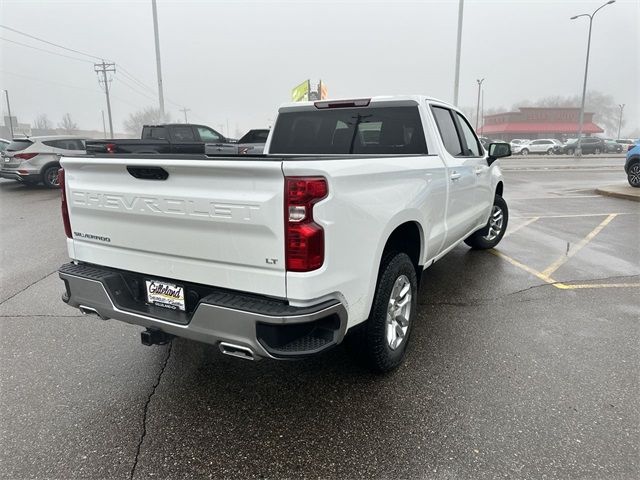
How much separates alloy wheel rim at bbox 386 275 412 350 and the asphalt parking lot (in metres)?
0.26

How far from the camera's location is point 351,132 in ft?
13.8

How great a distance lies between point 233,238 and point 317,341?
71cm

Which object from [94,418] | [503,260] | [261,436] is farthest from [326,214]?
[503,260]

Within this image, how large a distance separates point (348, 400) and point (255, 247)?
1.29 m

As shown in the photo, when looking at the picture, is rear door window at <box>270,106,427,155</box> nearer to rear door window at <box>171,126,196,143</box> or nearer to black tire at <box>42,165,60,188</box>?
black tire at <box>42,165,60,188</box>

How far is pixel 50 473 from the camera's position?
2.28 metres

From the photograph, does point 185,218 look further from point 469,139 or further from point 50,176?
point 50,176

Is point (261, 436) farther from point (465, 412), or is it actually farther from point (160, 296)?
point (465, 412)

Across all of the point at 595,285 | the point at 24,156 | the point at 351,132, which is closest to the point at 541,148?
the point at 24,156

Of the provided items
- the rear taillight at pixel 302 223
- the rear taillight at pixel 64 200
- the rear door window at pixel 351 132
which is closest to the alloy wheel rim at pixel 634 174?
the rear door window at pixel 351 132

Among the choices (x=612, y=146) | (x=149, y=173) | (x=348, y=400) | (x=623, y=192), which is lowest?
(x=348, y=400)

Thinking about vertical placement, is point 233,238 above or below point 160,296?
above

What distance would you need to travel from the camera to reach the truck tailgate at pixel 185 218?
2213mm

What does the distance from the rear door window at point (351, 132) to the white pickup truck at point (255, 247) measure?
0.55m
